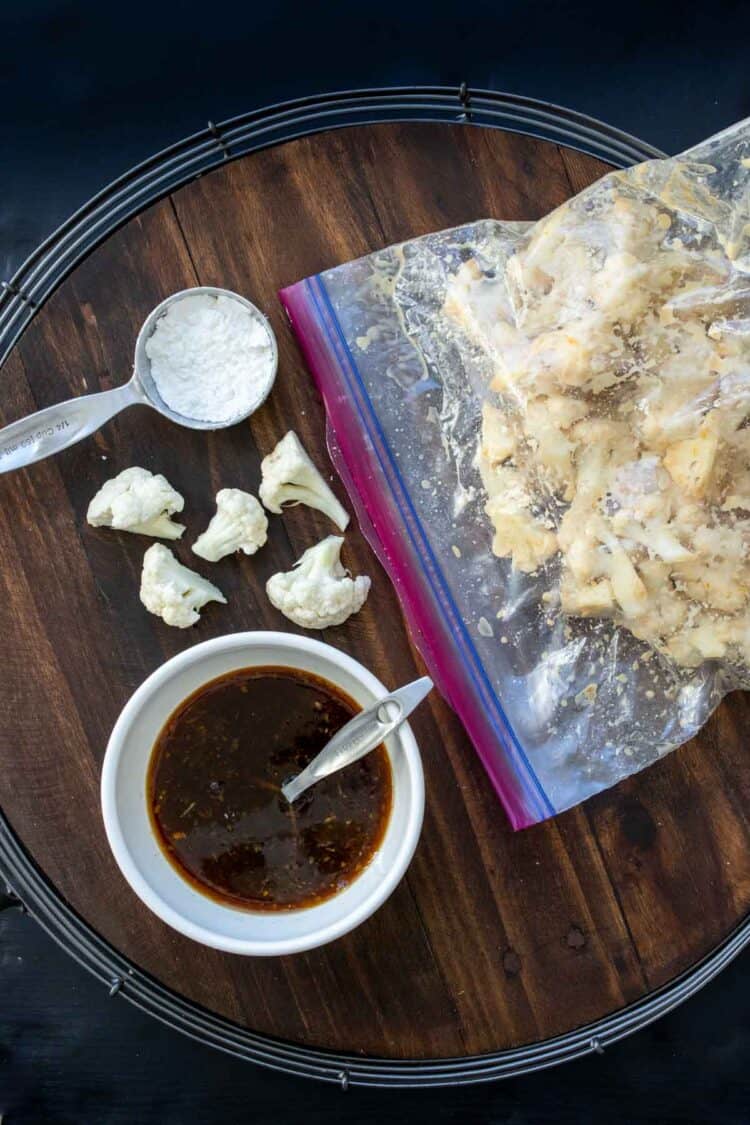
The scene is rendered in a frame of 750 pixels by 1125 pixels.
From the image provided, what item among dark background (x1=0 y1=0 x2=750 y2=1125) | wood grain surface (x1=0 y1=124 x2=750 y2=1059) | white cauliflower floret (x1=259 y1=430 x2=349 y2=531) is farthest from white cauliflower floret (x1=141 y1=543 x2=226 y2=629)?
dark background (x1=0 y1=0 x2=750 y2=1125)

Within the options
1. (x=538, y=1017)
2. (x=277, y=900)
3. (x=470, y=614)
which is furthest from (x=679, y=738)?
(x=277, y=900)

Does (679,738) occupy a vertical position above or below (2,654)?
below

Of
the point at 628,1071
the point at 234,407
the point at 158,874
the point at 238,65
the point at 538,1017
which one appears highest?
the point at 238,65

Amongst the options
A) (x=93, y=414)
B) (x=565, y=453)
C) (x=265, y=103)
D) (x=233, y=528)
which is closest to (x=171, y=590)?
(x=233, y=528)

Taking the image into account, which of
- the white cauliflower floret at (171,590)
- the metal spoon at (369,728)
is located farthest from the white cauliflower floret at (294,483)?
the metal spoon at (369,728)

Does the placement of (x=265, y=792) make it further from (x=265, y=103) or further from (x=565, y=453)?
(x=265, y=103)

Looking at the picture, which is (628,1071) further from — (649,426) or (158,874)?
(649,426)
